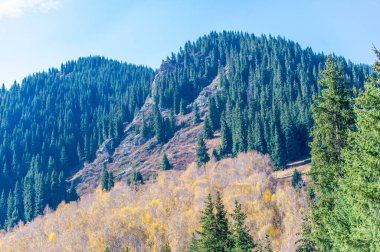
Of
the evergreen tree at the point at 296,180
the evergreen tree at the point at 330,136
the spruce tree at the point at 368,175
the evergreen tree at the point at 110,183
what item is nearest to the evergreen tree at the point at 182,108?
the evergreen tree at the point at 110,183

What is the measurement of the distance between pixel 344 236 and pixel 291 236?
183 feet

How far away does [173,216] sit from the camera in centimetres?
8781

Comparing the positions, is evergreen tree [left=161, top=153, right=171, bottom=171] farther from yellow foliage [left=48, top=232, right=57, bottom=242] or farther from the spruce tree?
the spruce tree

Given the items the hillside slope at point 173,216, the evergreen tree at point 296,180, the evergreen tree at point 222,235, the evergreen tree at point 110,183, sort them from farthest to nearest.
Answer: the evergreen tree at point 110,183 → the evergreen tree at point 296,180 → the hillside slope at point 173,216 → the evergreen tree at point 222,235

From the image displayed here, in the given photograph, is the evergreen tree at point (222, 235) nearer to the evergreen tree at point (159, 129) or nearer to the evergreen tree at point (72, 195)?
the evergreen tree at point (72, 195)

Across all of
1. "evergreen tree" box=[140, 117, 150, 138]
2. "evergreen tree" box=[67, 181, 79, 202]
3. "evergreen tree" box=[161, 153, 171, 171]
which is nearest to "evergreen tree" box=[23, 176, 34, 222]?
"evergreen tree" box=[67, 181, 79, 202]

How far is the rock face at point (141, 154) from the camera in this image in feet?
480

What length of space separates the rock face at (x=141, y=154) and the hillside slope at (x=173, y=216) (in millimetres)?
31745

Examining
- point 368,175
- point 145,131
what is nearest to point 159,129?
point 145,131

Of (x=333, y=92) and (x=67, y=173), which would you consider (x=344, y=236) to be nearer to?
(x=333, y=92)

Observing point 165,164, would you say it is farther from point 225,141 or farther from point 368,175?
point 368,175

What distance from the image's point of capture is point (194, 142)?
15512 centimetres

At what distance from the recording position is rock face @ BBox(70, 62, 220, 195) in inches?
5758

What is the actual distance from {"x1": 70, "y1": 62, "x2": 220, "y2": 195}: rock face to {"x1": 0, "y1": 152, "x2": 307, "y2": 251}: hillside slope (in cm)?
3175
